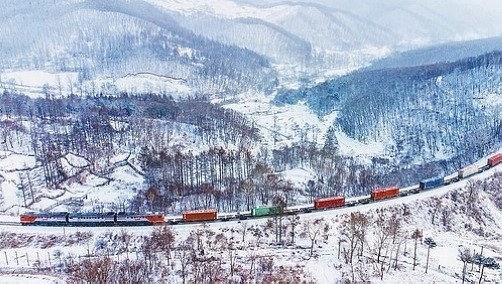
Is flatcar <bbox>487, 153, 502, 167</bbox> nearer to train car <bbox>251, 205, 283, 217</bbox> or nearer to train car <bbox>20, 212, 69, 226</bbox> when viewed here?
train car <bbox>251, 205, 283, 217</bbox>

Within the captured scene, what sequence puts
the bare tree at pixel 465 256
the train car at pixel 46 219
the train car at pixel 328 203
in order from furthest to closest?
the train car at pixel 328 203, the train car at pixel 46 219, the bare tree at pixel 465 256

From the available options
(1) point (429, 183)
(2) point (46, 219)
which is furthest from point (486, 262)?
(2) point (46, 219)

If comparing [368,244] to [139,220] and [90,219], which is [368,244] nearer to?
[139,220]

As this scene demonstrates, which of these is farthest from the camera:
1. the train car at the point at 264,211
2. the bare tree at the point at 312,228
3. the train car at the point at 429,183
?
the train car at the point at 429,183

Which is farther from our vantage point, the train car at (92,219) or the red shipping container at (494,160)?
the red shipping container at (494,160)

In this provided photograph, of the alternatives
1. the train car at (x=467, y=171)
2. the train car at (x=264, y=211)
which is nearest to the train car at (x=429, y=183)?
the train car at (x=467, y=171)

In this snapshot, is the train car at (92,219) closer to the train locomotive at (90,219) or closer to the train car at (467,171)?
the train locomotive at (90,219)

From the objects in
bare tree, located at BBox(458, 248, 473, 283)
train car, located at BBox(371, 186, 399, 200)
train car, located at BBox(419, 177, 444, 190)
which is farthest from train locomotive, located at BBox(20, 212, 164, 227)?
train car, located at BBox(419, 177, 444, 190)
